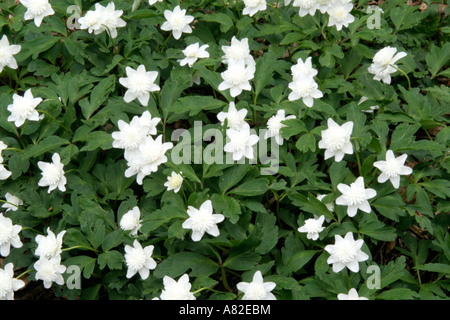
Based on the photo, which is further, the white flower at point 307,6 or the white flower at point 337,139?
the white flower at point 307,6

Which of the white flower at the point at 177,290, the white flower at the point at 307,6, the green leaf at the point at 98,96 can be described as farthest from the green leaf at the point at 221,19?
the white flower at the point at 177,290

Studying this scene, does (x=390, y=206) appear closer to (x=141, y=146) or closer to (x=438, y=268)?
(x=438, y=268)

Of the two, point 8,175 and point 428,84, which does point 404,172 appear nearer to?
point 428,84

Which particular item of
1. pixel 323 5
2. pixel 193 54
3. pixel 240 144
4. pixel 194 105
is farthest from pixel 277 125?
pixel 323 5

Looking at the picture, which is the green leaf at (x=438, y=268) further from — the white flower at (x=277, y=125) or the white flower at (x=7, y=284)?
the white flower at (x=7, y=284)

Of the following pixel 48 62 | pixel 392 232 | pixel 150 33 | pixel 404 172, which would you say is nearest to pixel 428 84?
pixel 404 172

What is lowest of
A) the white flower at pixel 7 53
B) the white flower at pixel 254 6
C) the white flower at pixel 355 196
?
the white flower at pixel 355 196
